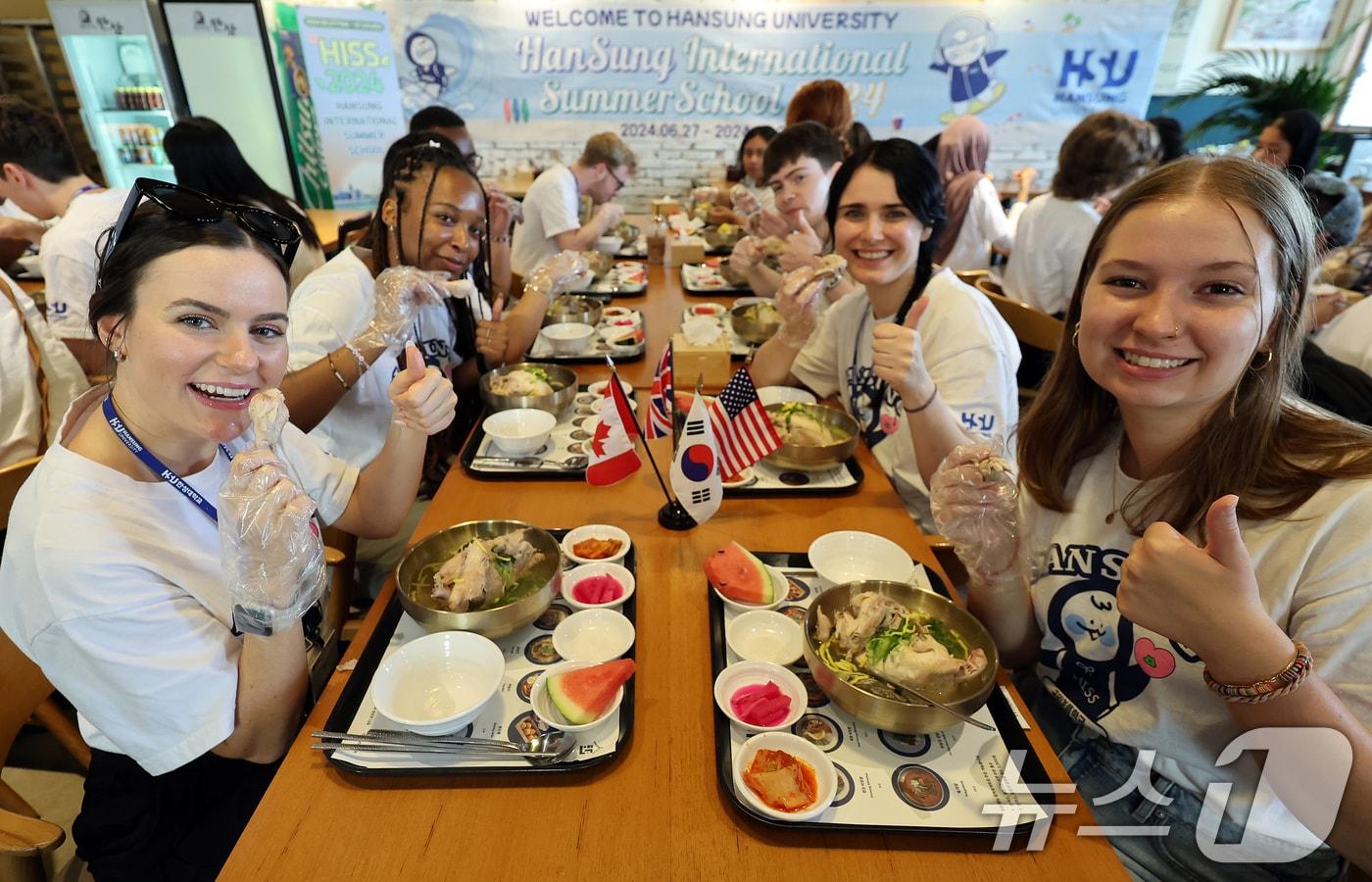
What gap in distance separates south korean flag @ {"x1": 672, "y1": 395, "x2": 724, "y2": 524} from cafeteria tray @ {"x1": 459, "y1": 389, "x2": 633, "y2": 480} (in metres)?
0.46

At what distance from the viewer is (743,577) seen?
1453 mm

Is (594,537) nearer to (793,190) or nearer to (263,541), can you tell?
(263,541)

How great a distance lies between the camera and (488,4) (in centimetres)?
687

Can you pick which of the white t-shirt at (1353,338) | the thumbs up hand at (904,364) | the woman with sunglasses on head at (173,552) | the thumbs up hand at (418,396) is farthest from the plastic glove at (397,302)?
the white t-shirt at (1353,338)

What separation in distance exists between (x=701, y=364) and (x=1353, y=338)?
8.09 feet

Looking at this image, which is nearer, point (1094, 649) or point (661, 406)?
point (1094, 649)

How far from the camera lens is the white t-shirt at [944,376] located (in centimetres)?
188

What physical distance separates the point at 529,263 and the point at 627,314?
1.70 meters

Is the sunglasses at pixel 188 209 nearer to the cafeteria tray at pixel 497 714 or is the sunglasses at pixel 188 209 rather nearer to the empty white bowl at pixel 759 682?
the cafeteria tray at pixel 497 714

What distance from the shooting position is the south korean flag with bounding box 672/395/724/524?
158 cm

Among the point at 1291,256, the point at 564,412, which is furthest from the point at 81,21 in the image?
the point at 1291,256

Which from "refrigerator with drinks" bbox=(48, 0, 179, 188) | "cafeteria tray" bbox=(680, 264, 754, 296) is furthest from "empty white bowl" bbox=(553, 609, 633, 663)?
"refrigerator with drinks" bbox=(48, 0, 179, 188)

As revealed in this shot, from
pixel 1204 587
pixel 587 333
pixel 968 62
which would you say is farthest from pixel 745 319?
pixel 968 62

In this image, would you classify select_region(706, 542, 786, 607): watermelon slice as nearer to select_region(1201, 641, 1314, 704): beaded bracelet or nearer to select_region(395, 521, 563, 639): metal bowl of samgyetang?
select_region(395, 521, 563, 639): metal bowl of samgyetang
